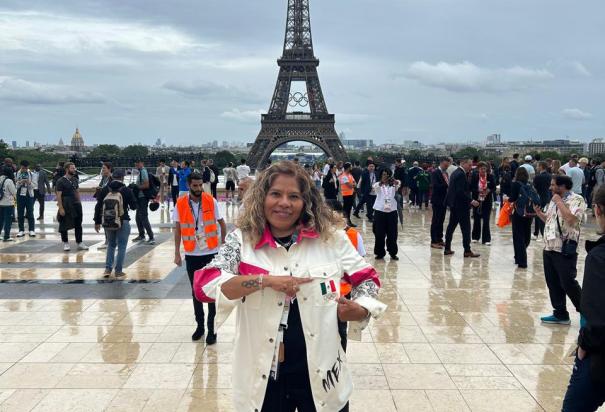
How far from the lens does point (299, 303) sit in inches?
91.5

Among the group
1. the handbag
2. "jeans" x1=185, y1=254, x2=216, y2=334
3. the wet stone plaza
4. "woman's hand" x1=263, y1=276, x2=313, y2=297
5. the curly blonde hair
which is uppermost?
the curly blonde hair

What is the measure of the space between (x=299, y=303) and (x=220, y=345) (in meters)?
3.37

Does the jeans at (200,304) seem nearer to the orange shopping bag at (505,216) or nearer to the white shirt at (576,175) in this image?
the orange shopping bag at (505,216)

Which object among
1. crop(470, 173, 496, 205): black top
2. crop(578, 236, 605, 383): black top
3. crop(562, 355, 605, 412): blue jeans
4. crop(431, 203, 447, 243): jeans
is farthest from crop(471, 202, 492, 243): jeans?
crop(578, 236, 605, 383): black top

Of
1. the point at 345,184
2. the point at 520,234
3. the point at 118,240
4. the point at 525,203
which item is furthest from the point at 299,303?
the point at 345,184

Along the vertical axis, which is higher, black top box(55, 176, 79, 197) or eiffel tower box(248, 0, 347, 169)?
eiffel tower box(248, 0, 347, 169)

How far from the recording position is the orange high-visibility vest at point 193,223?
18.4 ft

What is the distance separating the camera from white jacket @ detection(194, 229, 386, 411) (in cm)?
233

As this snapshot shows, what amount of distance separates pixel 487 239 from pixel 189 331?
7.52 metres

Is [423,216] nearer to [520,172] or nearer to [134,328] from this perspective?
[520,172]

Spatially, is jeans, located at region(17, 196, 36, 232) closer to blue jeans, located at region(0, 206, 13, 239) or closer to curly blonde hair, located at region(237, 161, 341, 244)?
blue jeans, located at region(0, 206, 13, 239)

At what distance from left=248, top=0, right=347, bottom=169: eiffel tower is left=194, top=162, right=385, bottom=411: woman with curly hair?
51702 millimetres

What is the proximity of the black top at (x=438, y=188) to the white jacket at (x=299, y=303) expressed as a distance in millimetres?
9262

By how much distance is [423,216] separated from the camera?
53.8 feet
